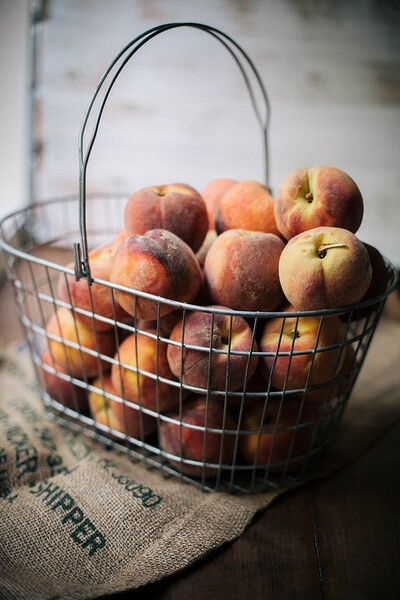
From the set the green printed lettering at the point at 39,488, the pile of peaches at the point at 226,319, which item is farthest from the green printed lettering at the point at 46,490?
the pile of peaches at the point at 226,319

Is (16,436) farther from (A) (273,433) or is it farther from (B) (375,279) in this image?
(B) (375,279)

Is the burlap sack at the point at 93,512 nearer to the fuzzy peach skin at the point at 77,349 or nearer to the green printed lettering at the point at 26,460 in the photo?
the green printed lettering at the point at 26,460

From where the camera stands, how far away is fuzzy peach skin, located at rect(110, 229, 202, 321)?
485mm

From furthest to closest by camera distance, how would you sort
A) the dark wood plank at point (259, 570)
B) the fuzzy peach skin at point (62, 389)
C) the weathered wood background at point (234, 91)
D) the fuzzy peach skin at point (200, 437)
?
A: the weathered wood background at point (234, 91), the fuzzy peach skin at point (62, 389), the fuzzy peach skin at point (200, 437), the dark wood plank at point (259, 570)

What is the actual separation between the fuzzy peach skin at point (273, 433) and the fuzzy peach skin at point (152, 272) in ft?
0.55

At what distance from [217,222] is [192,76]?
2.07 ft

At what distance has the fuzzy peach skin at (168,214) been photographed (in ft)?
1.85

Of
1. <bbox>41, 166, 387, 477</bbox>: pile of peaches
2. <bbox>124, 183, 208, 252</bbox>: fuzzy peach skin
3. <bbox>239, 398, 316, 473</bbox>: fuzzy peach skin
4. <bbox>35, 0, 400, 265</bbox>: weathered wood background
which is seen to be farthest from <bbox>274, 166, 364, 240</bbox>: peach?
<bbox>35, 0, 400, 265</bbox>: weathered wood background

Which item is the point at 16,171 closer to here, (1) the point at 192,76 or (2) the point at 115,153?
(2) the point at 115,153

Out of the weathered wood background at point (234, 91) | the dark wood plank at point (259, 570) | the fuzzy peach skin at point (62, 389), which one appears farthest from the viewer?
the weathered wood background at point (234, 91)

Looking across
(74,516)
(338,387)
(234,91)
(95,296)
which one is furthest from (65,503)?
(234,91)

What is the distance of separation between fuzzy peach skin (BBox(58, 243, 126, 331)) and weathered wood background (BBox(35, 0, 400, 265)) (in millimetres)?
629

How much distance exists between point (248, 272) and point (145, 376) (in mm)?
175

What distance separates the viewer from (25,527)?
488 mm
